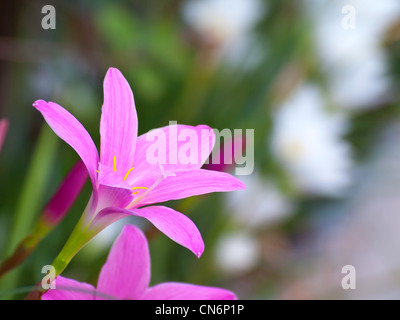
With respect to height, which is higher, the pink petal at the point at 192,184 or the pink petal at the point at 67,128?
the pink petal at the point at 67,128

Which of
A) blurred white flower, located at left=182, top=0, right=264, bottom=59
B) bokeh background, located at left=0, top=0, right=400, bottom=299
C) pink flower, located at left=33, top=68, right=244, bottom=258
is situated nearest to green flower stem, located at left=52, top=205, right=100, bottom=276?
pink flower, located at left=33, top=68, right=244, bottom=258

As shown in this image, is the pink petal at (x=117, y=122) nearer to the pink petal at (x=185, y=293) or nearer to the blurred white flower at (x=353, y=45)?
the pink petal at (x=185, y=293)

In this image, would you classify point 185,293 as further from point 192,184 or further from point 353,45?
point 353,45

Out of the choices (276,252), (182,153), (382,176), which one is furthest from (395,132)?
(182,153)

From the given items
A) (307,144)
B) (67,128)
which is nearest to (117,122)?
(67,128)

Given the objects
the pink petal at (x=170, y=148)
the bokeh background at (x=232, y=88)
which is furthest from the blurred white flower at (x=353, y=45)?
the pink petal at (x=170, y=148)

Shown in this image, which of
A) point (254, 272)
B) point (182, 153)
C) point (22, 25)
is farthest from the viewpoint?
point (254, 272)
